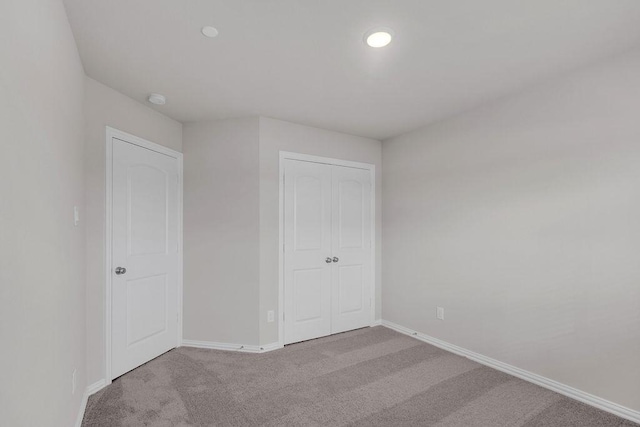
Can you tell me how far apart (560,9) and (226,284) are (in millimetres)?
3283

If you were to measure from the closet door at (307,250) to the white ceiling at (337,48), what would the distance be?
0.88 meters

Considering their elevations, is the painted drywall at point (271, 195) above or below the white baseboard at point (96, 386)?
above

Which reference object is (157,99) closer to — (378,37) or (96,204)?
(96,204)

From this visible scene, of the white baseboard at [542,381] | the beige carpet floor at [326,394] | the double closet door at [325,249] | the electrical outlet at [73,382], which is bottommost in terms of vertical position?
the beige carpet floor at [326,394]

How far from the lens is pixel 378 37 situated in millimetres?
1897

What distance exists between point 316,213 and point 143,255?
70.0 inches

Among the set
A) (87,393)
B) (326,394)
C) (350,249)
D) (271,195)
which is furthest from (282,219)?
(87,393)

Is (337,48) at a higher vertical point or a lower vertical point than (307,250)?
higher

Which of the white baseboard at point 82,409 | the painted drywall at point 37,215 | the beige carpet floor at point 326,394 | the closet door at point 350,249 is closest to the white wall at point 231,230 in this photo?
the beige carpet floor at point 326,394

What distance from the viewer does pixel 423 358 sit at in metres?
3.02

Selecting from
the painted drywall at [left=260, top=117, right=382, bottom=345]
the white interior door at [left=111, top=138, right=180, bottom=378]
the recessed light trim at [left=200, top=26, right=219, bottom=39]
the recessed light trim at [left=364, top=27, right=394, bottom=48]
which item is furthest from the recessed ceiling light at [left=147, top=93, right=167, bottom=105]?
the recessed light trim at [left=364, top=27, right=394, bottom=48]

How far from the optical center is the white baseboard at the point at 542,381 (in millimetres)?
2096

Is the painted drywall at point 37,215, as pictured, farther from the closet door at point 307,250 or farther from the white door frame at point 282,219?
the closet door at point 307,250

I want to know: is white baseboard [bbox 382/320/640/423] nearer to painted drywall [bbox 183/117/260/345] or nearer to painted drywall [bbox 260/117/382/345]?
painted drywall [bbox 260/117/382/345]
